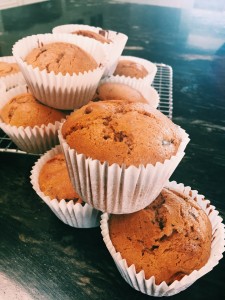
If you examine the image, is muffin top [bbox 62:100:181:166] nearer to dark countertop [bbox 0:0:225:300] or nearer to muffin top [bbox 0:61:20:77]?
dark countertop [bbox 0:0:225:300]

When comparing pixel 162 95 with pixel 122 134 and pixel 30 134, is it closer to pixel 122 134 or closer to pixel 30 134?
pixel 30 134

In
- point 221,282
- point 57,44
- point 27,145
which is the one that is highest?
point 57,44

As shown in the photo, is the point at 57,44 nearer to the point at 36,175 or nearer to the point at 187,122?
the point at 36,175

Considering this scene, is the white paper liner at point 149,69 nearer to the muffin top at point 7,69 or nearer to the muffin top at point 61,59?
the muffin top at point 61,59

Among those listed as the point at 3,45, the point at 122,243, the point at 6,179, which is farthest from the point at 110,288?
the point at 3,45

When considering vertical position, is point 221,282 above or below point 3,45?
below

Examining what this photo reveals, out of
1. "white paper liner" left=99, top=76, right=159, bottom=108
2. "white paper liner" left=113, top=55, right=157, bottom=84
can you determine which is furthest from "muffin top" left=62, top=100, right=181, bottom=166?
"white paper liner" left=113, top=55, right=157, bottom=84

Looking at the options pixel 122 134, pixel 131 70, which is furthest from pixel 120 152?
pixel 131 70
